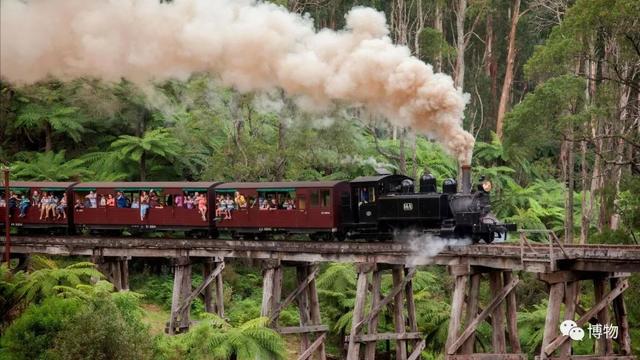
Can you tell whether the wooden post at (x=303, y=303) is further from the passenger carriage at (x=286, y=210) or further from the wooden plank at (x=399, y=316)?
the wooden plank at (x=399, y=316)

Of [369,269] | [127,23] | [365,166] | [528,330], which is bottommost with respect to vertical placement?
[528,330]

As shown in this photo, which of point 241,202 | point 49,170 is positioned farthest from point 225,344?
point 49,170

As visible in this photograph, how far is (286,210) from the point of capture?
32000 millimetres

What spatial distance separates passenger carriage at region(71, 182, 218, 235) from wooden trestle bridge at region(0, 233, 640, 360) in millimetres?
1181

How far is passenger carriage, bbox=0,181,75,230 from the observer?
36625mm

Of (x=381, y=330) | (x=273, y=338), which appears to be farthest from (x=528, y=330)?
(x=273, y=338)

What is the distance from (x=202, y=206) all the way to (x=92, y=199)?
4.56 metres

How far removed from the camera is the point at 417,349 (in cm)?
3044

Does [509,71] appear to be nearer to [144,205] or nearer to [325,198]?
[144,205]

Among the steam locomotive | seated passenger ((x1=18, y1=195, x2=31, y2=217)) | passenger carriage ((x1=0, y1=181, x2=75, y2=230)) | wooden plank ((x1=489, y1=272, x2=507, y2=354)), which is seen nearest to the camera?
wooden plank ((x1=489, y1=272, x2=507, y2=354))

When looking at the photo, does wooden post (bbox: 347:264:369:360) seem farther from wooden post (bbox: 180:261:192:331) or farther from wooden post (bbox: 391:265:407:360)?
wooden post (bbox: 180:261:192:331)

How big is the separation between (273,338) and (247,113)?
1751 cm

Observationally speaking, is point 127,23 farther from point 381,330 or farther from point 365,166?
point 365,166

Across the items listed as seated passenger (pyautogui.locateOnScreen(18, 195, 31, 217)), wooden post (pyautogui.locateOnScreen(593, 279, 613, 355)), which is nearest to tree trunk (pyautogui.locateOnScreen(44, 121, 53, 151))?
seated passenger (pyautogui.locateOnScreen(18, 195, 31, 217))
